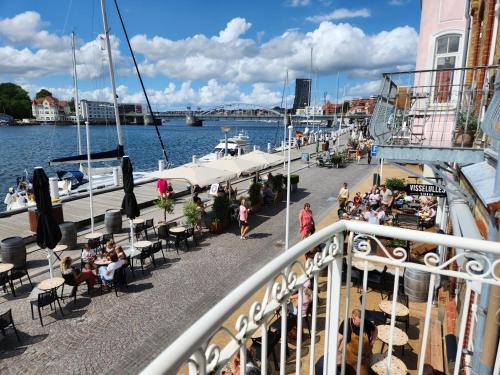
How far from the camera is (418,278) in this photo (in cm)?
802

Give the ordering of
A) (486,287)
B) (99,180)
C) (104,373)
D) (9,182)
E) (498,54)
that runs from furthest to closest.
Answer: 1. (9,182)
2. (99,180)
3. (104,373)
4. (498,54)
5. (486,287)

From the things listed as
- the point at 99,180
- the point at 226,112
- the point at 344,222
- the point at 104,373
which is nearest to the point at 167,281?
the point at 104,373

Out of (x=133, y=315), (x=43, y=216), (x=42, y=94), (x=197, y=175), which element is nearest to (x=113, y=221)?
(x=197, y=175)

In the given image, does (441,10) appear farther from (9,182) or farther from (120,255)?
(9,182)

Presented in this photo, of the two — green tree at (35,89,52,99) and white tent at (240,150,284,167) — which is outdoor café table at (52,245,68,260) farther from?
green tree at (35,89,52,99)

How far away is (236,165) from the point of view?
16734mm

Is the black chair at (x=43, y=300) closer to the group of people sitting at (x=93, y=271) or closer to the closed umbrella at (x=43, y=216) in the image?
the group of people sitting at (x=93, y=271)

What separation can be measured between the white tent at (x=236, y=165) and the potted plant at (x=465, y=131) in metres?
10.8

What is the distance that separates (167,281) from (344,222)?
7879 mm

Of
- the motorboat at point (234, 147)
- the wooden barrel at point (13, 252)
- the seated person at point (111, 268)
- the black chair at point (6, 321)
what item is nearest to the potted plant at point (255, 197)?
the seated person at point (111, 268)

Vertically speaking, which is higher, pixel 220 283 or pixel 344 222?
pixel 344 222

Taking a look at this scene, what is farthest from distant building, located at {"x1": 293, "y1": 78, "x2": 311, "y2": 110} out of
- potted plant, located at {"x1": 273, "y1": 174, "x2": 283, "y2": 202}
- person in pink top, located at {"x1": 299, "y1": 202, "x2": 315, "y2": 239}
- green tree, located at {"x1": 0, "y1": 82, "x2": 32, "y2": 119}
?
green tree, located at {"x1": 0, "y1": 82, "x2": 32, "y2": 119}

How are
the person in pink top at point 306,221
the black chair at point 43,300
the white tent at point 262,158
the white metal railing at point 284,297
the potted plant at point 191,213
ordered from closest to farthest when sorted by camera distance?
the white metal railing at point 284,297 < the black chair at point 43,300 < the person in pink top at point 306,221 < the potted plant at point 191,213 < the white tent at point 262,158

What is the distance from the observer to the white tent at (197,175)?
13963mm
